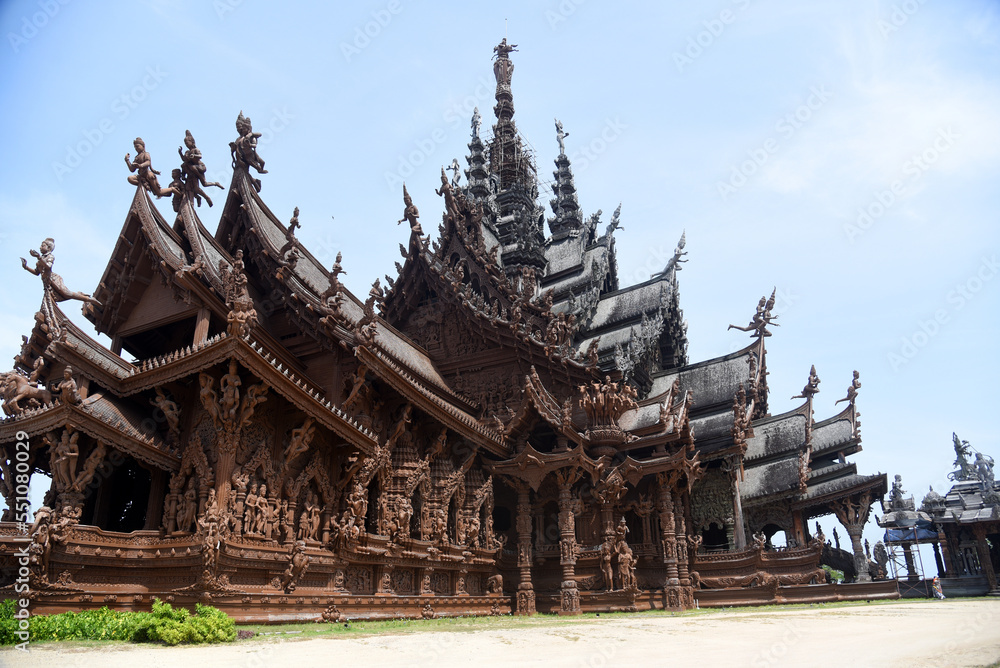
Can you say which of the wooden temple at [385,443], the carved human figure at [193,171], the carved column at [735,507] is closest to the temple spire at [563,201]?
the wooden temple at [385,443]

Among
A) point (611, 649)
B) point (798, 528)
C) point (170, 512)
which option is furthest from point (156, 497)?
point (798, 528)

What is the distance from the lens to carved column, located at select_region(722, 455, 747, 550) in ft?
60.7

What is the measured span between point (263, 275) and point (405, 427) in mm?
4482

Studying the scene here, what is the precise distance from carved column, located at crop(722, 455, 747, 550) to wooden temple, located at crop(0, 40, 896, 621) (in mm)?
56

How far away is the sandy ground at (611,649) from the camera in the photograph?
19.5 feet

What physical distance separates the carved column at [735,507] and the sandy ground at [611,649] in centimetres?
858

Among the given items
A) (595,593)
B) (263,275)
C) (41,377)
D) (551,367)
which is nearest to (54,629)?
(41,377)

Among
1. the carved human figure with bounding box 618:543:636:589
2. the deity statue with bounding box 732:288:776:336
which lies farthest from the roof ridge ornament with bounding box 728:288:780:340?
the carved human figure with bounding box 618:543:636:589

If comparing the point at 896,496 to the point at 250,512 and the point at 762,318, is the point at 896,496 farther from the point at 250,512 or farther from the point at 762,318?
the point at 250,512

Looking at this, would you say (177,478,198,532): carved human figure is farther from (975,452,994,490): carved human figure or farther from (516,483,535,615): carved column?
(975,452,994,490): carved human figure

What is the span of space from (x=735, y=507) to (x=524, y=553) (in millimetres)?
6268

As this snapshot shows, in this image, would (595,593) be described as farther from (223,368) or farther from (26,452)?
(26,452)

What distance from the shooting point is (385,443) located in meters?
14.2

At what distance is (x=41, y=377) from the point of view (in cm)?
1186
